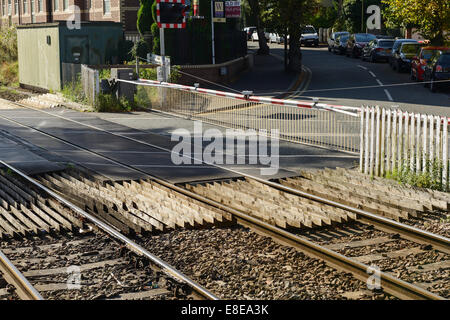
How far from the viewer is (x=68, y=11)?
5069 cm

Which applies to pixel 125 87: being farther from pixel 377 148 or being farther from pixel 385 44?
pixel 385 44

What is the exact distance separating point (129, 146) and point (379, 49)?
30.0m

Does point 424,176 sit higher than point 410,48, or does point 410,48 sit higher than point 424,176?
point 410,48

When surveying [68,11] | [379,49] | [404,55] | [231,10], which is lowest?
[404,55]

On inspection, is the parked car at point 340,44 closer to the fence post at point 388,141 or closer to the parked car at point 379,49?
the parked car at point 379,49

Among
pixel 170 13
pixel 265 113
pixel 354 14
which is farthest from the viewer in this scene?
pixel 354 14

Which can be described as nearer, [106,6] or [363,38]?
[106,6]

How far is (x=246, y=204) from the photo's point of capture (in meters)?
11.3

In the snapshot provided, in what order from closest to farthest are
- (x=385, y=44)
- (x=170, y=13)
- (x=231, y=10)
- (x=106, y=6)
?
(x=170, y=13)
(x=231, y=10)
(x=385, y=44)
(x=106, y=6)

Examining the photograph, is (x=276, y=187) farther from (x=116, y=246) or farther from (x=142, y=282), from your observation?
(x=142, y=282)

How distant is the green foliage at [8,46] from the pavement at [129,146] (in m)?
17.7

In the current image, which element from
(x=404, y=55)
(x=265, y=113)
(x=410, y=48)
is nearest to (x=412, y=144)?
(x=265, y=113)

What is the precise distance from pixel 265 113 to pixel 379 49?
25981 millimetres

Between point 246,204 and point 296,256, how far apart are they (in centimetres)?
247
